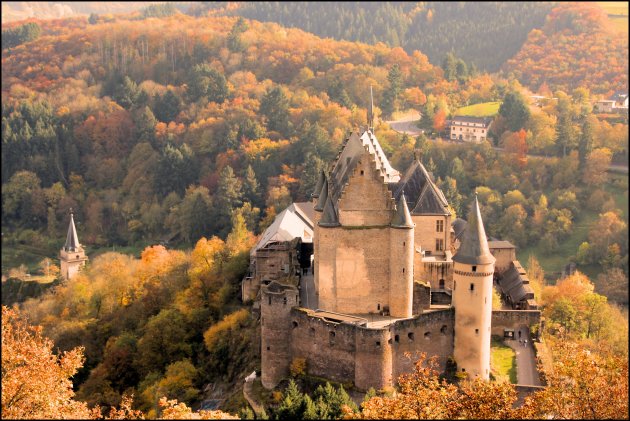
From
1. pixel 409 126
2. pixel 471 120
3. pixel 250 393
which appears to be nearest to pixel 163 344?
pixel 250 393

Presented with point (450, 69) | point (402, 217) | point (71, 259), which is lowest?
point (71, 259)

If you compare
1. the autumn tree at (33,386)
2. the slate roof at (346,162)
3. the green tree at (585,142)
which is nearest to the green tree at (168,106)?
the green tree at (585,142)

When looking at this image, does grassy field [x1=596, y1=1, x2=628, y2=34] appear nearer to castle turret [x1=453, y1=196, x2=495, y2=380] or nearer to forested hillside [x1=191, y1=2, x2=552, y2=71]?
forested hillside [x1=191, y1=2, x2=552, y2=71]

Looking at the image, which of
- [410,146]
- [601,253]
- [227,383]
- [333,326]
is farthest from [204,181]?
[333,326]

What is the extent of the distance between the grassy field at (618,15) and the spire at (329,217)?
78.0 m

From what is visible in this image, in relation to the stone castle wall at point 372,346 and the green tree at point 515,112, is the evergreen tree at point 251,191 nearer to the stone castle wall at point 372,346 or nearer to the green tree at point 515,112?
the green tree at point 515,112

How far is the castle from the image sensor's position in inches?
1578

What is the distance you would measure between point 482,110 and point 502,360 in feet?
213

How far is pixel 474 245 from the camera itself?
132 ft

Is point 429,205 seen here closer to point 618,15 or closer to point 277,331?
point 277,331

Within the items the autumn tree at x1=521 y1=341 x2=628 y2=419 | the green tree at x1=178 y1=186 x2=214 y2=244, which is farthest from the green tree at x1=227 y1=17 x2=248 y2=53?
the autumn tree at x1=521 y1=341 x2=628 y2=419

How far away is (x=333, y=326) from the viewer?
4053cm

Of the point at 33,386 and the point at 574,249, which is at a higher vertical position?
the point at 33,386

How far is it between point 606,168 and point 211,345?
153ft
